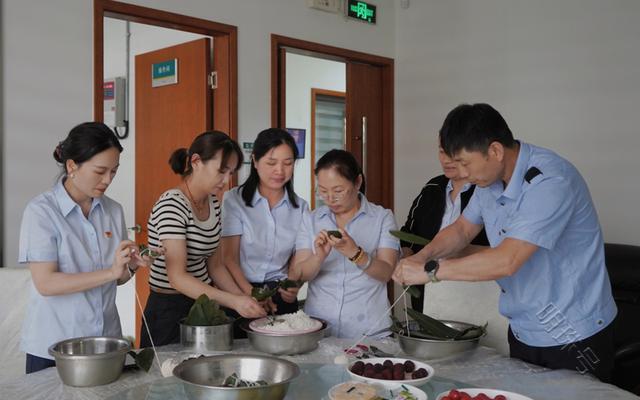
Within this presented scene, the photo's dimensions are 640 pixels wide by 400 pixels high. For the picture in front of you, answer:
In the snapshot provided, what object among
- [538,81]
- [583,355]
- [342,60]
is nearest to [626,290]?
[583,355]

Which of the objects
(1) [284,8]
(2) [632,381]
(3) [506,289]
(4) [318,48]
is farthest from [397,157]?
(3) [506,289]

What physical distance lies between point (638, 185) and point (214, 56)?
2699mm

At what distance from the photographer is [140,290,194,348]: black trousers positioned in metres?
2.53

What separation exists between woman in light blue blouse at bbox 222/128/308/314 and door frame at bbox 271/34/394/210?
1.70m

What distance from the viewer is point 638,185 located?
372cm

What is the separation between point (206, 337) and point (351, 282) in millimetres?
639

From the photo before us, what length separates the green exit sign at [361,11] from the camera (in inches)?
188

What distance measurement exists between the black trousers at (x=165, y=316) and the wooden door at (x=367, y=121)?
8.59ft

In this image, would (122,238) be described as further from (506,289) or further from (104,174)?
(506,289)

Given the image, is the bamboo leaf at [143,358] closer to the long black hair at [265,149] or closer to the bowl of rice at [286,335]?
the bowl of rice at [286,335]

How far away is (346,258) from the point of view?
250cm

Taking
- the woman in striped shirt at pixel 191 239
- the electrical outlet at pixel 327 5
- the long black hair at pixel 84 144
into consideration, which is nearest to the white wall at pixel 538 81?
the electrical outlet at pixel 327 5

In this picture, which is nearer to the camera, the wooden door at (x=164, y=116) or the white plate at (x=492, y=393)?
the white plate at (x=492, y=393)

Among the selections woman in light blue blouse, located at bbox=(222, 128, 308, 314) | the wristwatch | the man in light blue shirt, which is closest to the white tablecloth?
the man in light blue shirt
